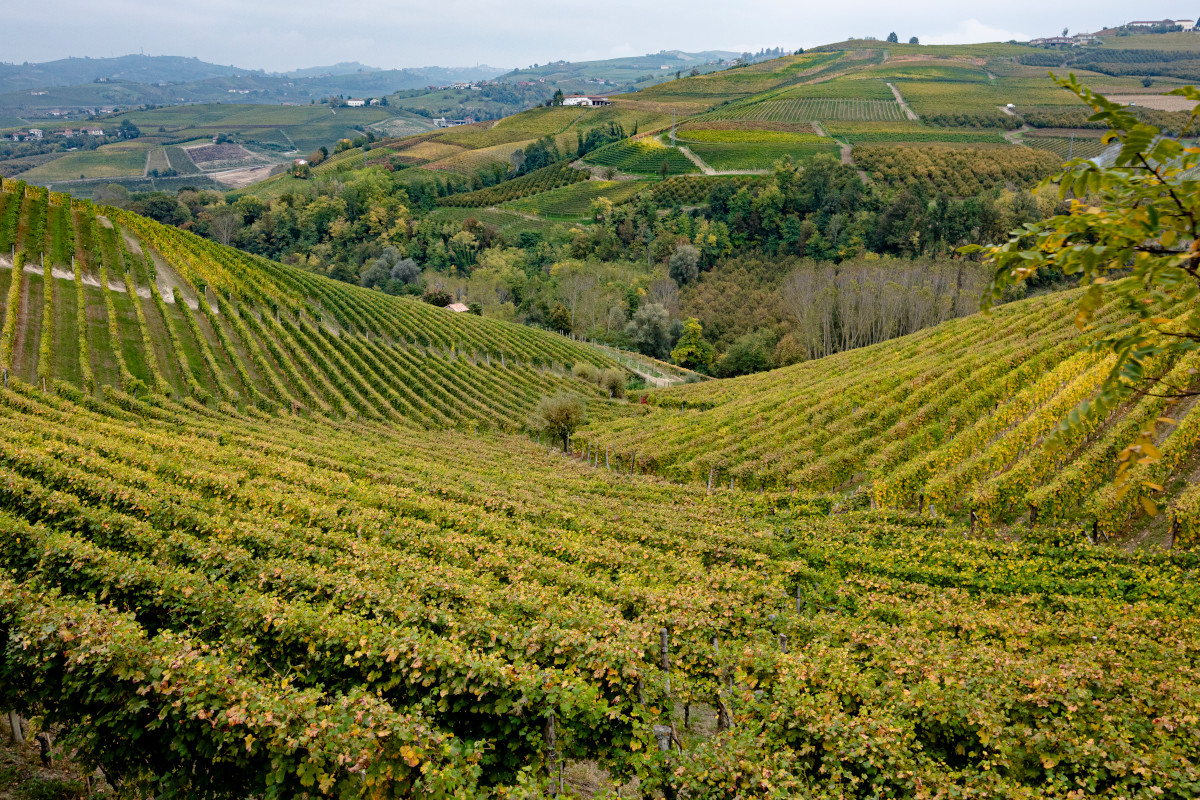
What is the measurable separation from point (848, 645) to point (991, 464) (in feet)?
51.0

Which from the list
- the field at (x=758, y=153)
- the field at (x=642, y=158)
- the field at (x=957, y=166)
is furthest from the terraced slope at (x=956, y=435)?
the field at (x=642, y=158)

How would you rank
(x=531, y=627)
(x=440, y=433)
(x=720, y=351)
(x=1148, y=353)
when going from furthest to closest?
(x=720, y=351) → (x=440, y=433) → (x=531, y=627) → (x=1148, y=353)

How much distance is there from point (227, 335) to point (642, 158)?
106691 millimetres

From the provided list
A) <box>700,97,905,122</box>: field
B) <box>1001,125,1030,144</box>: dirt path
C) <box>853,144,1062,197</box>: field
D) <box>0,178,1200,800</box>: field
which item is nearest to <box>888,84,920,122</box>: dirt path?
<box>700,97,905,122</box>: field

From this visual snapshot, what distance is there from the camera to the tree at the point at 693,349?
76688mm

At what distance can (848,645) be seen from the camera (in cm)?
1052

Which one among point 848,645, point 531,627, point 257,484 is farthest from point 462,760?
point 257,484

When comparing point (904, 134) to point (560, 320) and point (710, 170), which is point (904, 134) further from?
point (560, 320)

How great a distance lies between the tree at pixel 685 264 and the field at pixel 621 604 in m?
67.0

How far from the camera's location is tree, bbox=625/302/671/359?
80.4m

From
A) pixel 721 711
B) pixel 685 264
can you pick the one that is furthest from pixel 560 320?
pixel 721 711

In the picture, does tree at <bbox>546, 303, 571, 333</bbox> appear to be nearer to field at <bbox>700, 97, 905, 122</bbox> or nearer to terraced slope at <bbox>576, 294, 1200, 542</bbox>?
terraced slope at <bbox>576, 294, 1200, 542</bbox>

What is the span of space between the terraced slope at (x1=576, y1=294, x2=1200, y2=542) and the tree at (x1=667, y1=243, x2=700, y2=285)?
54859mm

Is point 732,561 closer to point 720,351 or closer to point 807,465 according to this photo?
point 807,465
